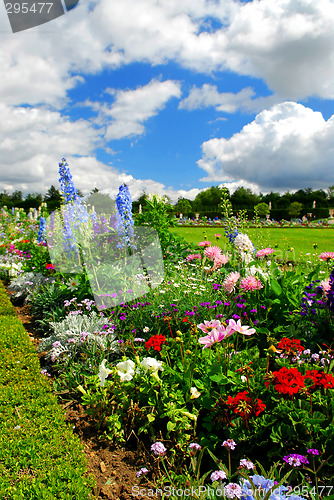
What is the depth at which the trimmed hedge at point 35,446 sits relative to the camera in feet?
6.03

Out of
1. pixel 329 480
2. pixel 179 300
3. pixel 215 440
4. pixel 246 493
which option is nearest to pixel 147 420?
pixel 215 440

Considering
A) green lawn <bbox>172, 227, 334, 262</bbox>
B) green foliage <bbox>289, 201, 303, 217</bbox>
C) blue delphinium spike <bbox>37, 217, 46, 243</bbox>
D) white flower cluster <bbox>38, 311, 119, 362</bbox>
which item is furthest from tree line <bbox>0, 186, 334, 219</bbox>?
white flower cluster <bbox>38, 311, 119, 362</bbox>

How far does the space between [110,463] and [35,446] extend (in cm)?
51

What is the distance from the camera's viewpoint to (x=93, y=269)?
14.7 feet

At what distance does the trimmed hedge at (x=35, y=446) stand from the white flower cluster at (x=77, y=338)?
30 centimetres

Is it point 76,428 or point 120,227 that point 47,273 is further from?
point 76,428

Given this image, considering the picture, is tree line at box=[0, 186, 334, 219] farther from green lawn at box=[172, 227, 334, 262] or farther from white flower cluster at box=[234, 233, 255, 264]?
white flower cluster at box=[234, 233, 255, 264]

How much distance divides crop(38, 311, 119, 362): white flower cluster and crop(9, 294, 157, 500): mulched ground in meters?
0.69

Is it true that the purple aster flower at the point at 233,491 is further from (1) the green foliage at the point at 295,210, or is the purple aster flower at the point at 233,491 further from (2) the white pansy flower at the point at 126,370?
(1) the green foliage at the point at 295,210

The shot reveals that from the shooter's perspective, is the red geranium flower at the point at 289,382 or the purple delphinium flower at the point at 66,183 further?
the purple delphinium flower at the point at 66,183

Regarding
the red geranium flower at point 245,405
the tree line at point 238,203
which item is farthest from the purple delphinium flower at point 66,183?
the tree line at point 238,203

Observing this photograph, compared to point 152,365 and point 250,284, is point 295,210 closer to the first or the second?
point 250,284

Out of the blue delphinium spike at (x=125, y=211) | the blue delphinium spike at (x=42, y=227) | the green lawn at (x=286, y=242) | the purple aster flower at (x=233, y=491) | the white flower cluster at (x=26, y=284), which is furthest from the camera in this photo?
the blue delphinium spike at (x=42, y=227)

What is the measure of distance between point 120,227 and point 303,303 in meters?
2.78
